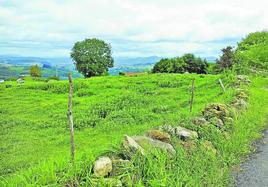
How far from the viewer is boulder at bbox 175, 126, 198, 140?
8047 mm

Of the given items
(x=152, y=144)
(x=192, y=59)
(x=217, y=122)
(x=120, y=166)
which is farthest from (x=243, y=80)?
(x=192, y=59)

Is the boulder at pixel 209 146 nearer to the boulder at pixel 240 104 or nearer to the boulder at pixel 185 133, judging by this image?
the boulder at pixel 185 133

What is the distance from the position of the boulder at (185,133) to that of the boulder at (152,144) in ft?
2.79

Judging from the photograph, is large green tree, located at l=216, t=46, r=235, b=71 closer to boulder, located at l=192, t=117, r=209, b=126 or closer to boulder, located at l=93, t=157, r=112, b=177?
boulder, located at l=192, t=117, r=209, b=126

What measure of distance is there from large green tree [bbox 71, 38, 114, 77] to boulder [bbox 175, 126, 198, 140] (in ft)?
169

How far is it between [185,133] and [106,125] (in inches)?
228

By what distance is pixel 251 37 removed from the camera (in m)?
38.2

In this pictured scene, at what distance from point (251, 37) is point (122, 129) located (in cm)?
2872

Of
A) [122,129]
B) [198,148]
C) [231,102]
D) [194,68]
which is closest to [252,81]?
[231,102]

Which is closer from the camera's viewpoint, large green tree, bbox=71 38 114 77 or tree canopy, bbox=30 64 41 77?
large green tree, bbox=71 38 114 77

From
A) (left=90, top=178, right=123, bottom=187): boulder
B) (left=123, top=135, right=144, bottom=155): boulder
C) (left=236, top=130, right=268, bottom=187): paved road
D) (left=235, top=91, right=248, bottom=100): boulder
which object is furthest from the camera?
(left=235, top=91, right=248, bottom=100): boulder

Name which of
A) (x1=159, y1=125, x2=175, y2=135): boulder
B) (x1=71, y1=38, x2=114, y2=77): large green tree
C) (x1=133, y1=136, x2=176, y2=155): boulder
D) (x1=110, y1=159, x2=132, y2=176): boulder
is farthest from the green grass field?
(x1=71, y1=38, x2=114, y2=77): large green tree

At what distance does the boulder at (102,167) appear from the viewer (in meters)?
5.54

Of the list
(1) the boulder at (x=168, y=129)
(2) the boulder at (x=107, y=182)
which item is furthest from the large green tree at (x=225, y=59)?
(2) the boulder at (x=107, y=182)
